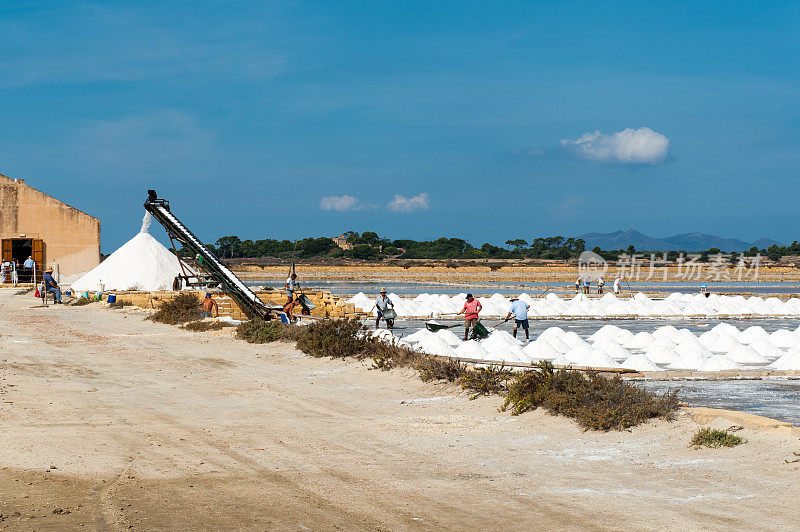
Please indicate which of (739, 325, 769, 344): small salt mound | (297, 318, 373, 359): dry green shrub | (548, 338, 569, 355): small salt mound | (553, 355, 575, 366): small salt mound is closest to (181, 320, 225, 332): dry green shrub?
(297, 318, 373, 359): dry green shrub

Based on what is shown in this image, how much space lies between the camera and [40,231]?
4309 cm

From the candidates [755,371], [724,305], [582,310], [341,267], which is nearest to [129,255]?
[582,310]

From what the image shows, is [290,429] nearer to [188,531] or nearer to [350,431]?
[350,431]

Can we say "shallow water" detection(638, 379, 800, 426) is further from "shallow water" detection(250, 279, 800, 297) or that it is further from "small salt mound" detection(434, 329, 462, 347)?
"shallow water" detection(250, 279, 800, 297)

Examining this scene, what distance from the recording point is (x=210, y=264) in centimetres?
2338

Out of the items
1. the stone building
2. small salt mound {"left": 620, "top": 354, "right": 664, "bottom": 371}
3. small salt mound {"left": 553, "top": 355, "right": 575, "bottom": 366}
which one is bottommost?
small salt mound {"left": 553, "top": 355, "right": 575, "bottom": 366}

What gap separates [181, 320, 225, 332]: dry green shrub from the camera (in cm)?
2112

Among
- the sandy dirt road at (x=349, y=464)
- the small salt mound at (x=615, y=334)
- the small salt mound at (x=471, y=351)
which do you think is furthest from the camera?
the small salt mound at (x=615, y=334)

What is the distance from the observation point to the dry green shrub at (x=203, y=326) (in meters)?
21.1

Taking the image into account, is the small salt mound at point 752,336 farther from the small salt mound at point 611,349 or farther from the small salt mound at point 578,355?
the small salt mound at point 578,355

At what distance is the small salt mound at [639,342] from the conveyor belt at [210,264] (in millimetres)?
9948

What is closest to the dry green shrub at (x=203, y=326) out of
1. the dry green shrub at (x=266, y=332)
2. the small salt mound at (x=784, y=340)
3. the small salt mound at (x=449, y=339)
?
the dry green shrub at (x=266, y=332)

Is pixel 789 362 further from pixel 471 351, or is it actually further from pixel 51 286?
pixel 51 286

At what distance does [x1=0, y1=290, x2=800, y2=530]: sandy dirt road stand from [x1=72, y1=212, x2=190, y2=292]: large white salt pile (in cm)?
2422
